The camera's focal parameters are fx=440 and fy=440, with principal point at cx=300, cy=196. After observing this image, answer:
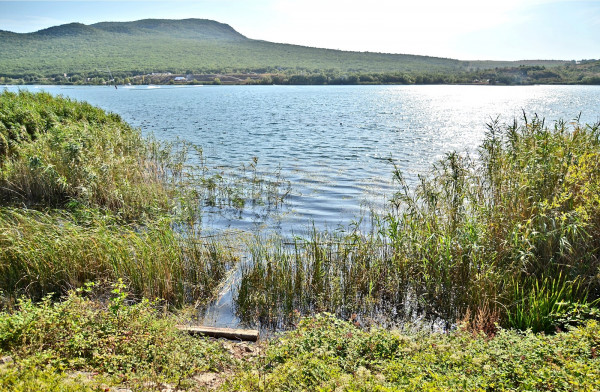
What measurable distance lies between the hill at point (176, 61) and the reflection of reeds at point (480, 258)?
122143 mm

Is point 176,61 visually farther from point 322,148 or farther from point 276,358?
point 276,358

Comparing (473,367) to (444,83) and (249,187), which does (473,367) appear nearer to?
(249,187)

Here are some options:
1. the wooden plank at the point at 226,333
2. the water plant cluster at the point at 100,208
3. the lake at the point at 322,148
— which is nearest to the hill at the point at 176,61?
the lake at the point at 322,148

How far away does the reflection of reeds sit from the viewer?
6.74 m

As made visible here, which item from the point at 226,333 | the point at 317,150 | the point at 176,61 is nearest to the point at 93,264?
the point at 226,333

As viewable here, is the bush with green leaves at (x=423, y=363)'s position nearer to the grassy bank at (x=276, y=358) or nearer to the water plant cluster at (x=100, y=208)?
the grassy bank at (x=276, y=358)

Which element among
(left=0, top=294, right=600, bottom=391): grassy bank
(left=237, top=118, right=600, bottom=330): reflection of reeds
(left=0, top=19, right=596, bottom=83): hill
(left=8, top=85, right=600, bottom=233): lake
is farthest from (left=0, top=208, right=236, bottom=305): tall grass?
(left=0, top=19, right=596, bottom=83): hill

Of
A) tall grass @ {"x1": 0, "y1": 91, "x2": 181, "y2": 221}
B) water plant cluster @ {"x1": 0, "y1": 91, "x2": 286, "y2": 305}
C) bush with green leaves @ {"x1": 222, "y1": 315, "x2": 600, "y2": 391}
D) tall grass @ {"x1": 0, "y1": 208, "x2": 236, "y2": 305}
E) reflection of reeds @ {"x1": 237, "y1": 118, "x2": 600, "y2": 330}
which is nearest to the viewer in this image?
bush with green leaves @ {"x1": 222, "y1": 315, "x2": 600, "y2": 391}

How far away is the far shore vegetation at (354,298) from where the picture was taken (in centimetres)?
466

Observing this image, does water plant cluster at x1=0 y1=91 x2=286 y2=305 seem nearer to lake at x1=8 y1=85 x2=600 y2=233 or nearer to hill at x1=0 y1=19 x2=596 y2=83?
lake at x1=8 y1=85 x2=600 y2=233

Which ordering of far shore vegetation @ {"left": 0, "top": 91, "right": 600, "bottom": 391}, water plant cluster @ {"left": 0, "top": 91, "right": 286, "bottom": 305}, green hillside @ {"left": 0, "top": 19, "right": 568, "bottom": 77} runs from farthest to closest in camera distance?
green hillside @ {"left": 0, "top": 19, "right": 568, "bottom": 77} < water plant cluster @ {"left": 0, "top": 91, "right": 286, "bottom": 305} < far shore vegetation @ {"left": 0, "top": 91, "right": 600, "bottom": 391}

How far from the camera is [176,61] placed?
541 ft

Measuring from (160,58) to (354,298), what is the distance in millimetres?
177822

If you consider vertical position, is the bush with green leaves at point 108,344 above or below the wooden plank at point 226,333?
above
